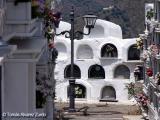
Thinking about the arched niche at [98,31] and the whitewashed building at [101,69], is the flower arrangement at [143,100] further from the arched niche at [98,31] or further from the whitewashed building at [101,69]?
the arched niche at [98,31]

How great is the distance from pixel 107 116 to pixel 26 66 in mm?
16630

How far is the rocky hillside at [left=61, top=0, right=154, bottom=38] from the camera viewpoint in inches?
1673

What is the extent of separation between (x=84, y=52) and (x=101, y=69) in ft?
4.38

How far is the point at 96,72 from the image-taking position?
33.7 metres

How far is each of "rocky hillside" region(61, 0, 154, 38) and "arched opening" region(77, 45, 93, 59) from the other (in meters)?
6.26

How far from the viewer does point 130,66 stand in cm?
3319

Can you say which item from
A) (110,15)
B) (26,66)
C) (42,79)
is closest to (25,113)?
(26,66)

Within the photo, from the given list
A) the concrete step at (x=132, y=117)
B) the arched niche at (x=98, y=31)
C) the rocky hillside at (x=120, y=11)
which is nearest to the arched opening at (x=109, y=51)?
the arched niche at (x=98, y=31)

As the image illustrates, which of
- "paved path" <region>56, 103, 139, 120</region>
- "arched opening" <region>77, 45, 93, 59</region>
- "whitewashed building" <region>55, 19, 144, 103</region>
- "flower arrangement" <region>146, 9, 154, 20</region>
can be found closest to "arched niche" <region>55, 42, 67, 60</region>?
"whitewashed building" <region>55, 19, 144, 103</region>

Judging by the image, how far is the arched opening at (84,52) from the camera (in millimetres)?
33778

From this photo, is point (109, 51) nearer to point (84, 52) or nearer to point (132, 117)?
point (84, 52)

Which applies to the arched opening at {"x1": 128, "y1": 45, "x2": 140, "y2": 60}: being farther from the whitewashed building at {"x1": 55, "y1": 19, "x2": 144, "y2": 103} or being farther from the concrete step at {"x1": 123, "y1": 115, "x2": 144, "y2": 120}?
the concrete step at {"x1": 123, "y1": 115, "x2": 144, "y2": 120}

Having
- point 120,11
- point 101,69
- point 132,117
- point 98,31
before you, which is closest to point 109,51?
point 101,69

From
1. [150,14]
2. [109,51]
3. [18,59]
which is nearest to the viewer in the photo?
[18,59]
